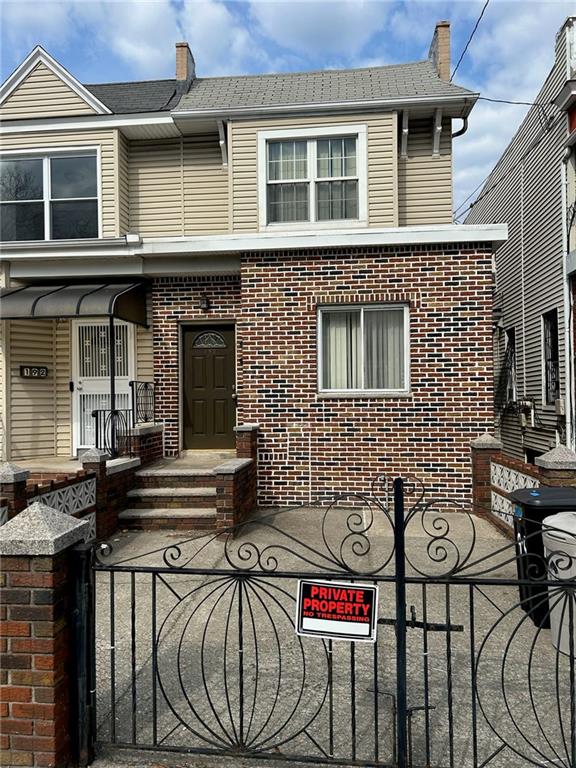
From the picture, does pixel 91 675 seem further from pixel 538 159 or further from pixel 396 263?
pixel 538 159

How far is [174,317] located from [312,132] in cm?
408

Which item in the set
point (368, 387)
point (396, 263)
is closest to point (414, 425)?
point (368, 387)

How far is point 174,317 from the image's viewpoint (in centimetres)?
995

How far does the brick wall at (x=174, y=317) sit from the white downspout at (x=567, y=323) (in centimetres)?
658

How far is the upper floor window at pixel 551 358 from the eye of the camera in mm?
12047

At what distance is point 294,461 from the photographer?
346 inches

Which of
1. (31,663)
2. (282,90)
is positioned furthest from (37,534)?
(282,90)

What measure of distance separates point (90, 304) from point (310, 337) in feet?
11.8

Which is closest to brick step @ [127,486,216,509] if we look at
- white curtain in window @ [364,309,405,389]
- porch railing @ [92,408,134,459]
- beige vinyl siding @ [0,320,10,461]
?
porch railing @ [92,408,134,459]

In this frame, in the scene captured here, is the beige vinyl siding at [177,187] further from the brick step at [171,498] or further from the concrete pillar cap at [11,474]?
the concrete pillar cap at [11,474]

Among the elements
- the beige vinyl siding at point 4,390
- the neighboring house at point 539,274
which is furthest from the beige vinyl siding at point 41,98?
the neighboring house at point 539,274

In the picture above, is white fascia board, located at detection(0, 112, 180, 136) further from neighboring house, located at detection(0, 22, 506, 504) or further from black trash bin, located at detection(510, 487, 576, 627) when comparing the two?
black trash bin, located at detection(510, 487, 576, 627)

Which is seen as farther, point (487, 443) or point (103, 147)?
point (103, 147)

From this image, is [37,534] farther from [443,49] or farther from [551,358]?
[551,358]
